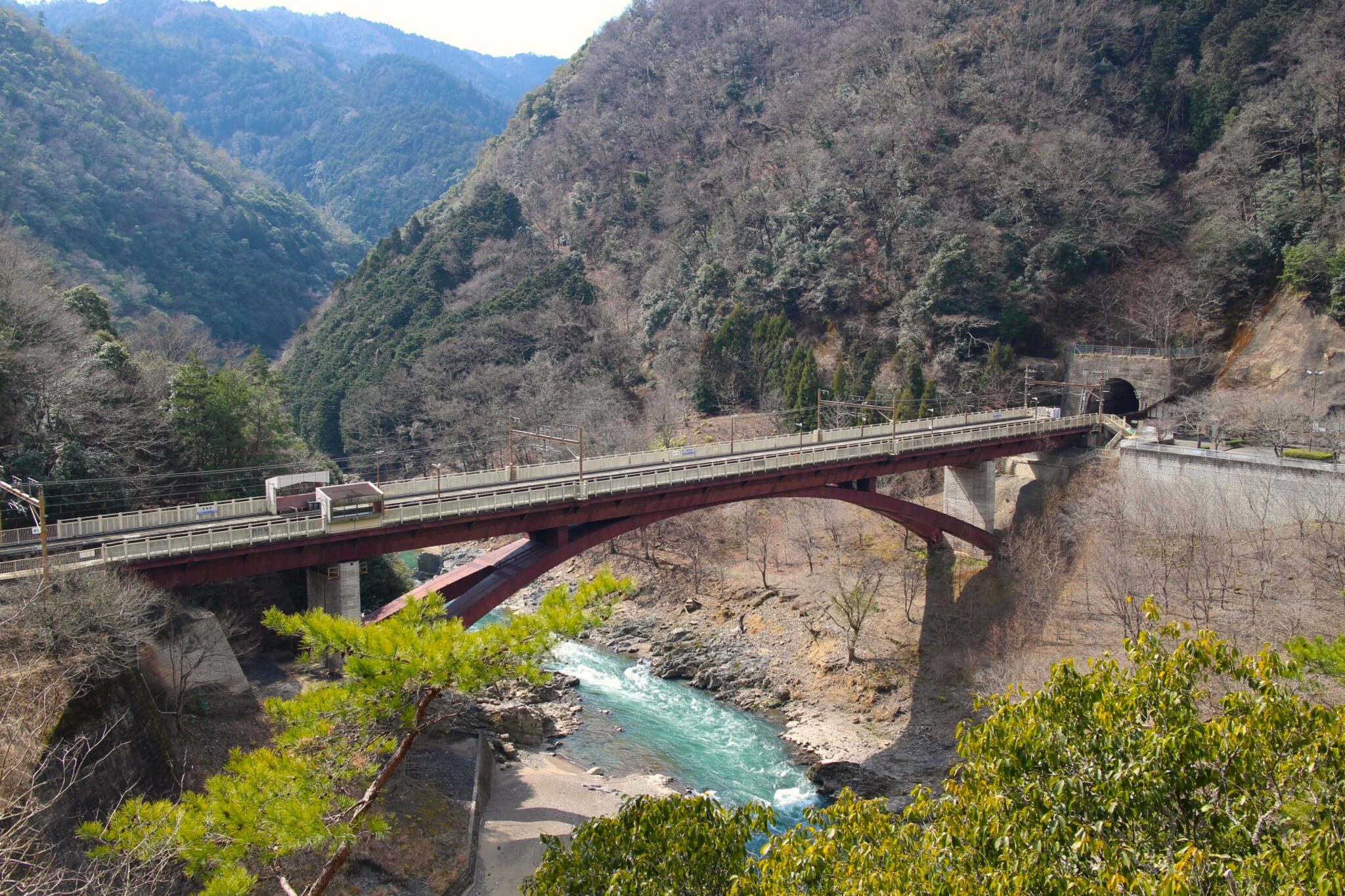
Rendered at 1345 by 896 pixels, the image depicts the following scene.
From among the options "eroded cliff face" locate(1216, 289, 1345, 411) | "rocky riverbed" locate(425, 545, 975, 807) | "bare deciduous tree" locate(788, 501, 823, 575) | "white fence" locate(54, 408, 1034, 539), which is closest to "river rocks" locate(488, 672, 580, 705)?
"rocky riverbed" locate(425, 545, 975, 807)

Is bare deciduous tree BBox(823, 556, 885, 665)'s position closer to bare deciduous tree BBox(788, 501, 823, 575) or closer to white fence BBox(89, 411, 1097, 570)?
bare deciduous tree BBox(788, 501, 823, 575)

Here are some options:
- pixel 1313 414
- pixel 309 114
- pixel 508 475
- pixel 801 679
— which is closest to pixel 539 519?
pixel 508 475

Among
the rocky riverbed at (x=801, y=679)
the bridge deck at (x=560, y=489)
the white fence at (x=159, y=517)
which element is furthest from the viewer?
the rocky riverbed at (x=801, y=679)

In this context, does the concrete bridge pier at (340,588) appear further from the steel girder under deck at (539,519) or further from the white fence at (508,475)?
the white fence at (508,475)

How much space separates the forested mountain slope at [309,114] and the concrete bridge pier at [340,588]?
4211 inches

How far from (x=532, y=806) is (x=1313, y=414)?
106 ft

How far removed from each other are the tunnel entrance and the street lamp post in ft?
26.2

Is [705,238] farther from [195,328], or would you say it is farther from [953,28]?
[195,328]

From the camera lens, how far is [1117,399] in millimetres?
42781

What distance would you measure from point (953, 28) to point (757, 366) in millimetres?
29939

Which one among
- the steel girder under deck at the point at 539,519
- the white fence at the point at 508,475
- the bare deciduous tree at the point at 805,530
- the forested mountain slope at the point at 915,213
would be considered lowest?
the bare deciduous tree at the point at 805,530

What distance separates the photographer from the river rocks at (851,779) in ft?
76.9

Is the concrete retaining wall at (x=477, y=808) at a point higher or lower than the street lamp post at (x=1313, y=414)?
lower

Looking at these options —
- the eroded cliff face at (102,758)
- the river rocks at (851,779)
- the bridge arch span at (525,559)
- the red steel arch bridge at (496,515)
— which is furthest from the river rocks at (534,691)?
the eroded cliff face at (102,758)
